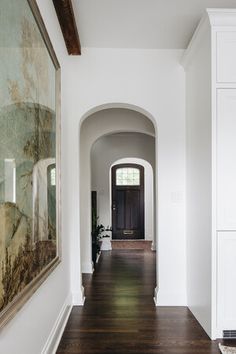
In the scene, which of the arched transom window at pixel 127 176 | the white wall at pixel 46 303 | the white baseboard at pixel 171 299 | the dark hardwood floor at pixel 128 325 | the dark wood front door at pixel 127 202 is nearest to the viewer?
the white wall at pixel 46 303

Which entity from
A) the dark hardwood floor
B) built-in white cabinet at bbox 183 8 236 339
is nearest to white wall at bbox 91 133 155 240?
the dark hardwood floor

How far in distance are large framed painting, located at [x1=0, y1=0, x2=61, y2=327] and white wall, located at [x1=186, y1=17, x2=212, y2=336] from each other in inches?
55.6

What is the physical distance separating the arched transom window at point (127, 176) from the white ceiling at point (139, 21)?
6020 mm

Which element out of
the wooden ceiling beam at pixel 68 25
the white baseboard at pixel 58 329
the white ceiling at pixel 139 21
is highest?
the white ceiling at pixel 139 21

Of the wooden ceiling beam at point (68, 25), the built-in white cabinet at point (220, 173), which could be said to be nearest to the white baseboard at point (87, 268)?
the built-in white cabinet at point (220, 173)

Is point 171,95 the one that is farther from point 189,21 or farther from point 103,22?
point 103,22

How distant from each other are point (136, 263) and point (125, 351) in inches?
124

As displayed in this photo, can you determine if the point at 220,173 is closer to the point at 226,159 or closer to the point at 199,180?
the point at 226,159

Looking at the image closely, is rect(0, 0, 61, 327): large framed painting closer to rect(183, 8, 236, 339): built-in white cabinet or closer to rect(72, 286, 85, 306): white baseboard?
rect(72, 286, 85, 306): white baseboard

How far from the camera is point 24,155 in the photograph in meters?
1.62

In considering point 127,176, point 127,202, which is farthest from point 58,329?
point 127,176

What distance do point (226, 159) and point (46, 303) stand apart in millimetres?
1945

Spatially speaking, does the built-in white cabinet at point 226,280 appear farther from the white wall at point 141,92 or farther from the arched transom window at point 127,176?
the arched transom window at point 127,176

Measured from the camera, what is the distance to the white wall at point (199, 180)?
Answer: 2.69 m
